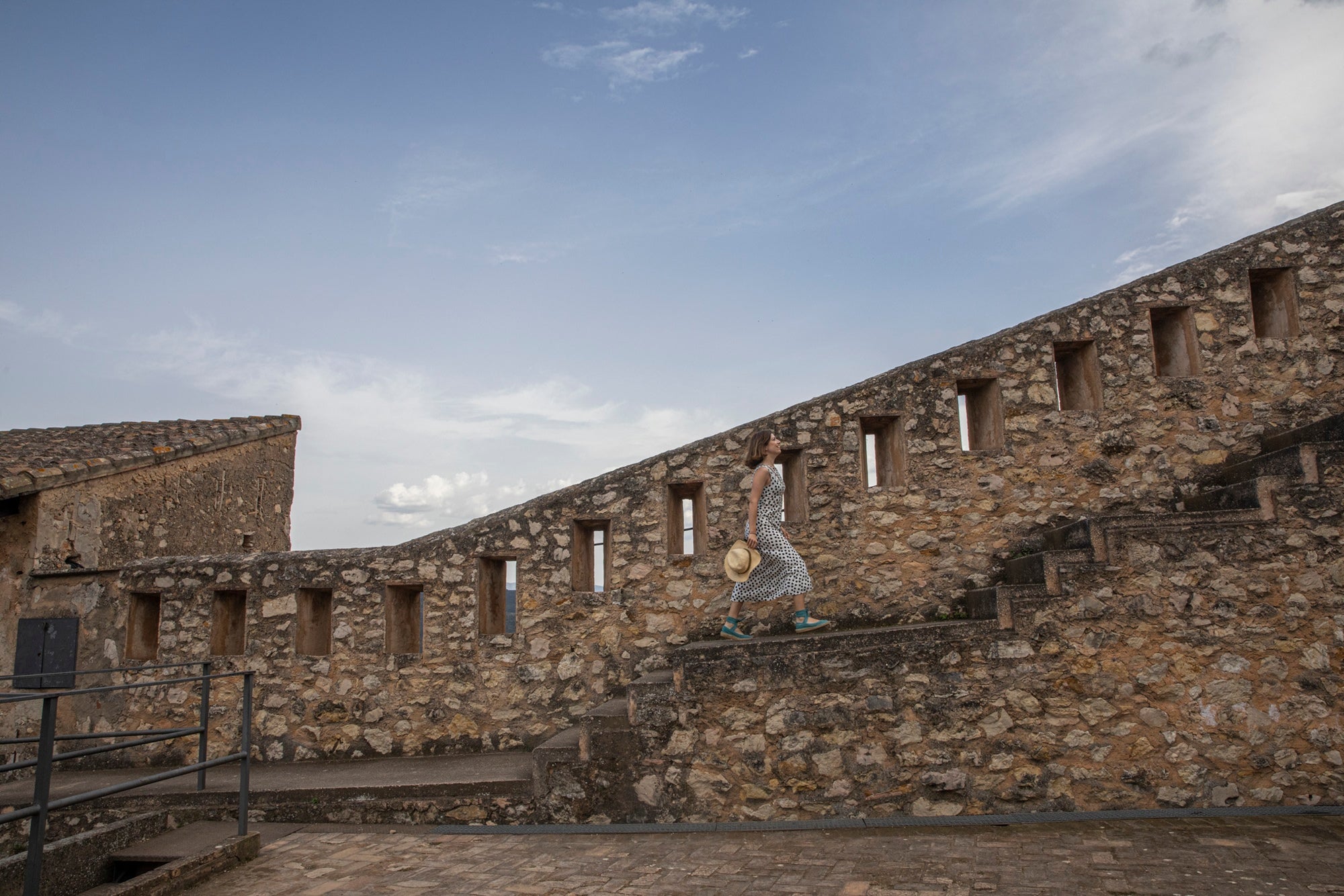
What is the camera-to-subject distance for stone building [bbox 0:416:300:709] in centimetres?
813

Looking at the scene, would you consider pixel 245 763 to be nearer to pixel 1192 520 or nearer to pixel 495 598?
pixel 495 598

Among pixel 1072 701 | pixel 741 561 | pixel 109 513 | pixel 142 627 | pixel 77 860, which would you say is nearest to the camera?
pixel 77 860

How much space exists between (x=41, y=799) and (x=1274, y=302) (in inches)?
376

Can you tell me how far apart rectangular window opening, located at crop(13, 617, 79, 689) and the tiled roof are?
4.72ft

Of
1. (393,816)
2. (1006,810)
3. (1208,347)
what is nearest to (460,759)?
(393,816)

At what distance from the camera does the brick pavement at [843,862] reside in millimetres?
4285

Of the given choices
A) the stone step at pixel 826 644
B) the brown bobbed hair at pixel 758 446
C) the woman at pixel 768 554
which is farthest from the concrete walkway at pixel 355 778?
the brown bobbed hair at pixel 758 446

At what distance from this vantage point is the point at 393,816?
241 inches

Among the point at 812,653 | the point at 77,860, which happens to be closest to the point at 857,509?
the point at 812,653

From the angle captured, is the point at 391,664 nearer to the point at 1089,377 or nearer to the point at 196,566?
the point at 196,566

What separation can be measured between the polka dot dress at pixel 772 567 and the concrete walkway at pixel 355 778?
2177 mm

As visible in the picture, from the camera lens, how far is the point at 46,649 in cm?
819

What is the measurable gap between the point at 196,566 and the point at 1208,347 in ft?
30.3

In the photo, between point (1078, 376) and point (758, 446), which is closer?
point (758, 446)
